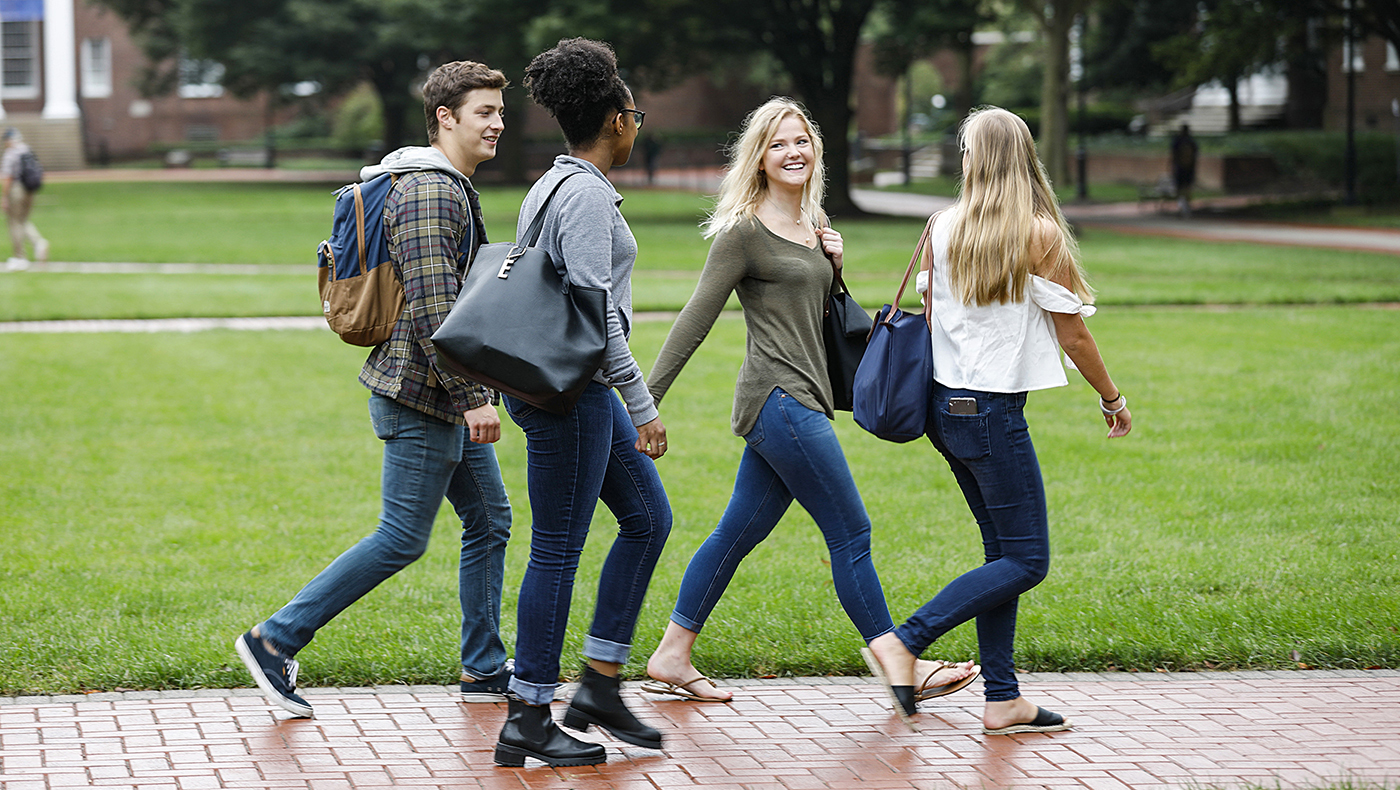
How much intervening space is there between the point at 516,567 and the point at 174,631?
163 centimetres

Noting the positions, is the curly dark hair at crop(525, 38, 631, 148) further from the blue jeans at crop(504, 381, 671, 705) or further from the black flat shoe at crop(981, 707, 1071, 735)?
the black flat shoe at crop(981, 707, 1071, 735)

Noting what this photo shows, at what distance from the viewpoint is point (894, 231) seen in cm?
2820

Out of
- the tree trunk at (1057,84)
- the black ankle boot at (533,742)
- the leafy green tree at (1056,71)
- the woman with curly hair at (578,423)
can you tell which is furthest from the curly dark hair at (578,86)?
the leafy green tree at (1056,71)

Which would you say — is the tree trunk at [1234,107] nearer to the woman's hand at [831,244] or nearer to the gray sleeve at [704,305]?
the woman's hand at [831,244]

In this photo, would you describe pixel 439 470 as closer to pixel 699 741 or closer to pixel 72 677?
pixel 699 741

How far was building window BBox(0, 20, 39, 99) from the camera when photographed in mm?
59250

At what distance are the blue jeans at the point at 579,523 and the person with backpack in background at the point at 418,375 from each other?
0.25 m

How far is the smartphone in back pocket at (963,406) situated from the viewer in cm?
416

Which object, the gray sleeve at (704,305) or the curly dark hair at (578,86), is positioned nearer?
the curly dark hair at (578,86)

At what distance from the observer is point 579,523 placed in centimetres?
400

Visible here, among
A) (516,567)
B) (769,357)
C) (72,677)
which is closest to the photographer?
(769,357)

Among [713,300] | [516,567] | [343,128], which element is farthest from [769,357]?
[343,128]

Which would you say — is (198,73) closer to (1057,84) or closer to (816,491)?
(1057,84)

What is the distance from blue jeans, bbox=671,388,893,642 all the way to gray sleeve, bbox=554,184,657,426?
1.98 ft
